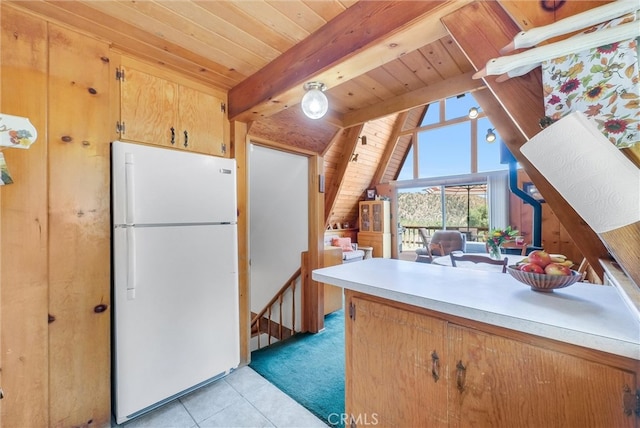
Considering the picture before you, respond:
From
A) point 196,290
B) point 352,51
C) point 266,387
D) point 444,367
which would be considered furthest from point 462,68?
point 266,387

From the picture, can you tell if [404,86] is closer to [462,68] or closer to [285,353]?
[462,68]

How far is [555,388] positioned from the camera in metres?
0.76

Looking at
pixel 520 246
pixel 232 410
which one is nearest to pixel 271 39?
pixel 232 410

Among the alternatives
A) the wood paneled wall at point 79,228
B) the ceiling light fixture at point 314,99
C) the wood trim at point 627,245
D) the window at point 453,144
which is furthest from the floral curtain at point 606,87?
the window at point 453,144

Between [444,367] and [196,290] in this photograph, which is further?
[196,290]

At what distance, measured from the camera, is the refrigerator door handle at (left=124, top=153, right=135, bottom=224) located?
4.98 feet

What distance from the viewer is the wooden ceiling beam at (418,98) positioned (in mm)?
1932

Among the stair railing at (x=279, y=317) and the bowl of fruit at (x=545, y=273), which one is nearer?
the bowl of fruit at (x=545, y=273)

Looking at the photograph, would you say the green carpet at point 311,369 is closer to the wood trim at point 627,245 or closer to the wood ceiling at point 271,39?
the wood trim at point 627,245

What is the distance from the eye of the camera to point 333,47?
135 centimetres

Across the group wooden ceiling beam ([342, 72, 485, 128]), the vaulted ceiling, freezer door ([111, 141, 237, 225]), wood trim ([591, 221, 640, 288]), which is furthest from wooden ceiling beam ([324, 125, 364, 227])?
wood trim ([591, 221, 640, 288])

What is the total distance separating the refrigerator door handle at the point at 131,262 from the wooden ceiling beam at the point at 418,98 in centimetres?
212

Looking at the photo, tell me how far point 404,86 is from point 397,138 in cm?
476

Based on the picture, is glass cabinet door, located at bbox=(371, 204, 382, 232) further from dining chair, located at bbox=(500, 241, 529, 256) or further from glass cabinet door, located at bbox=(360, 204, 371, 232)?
dining chair, located at bbox=(500, 241, 529, 256)
